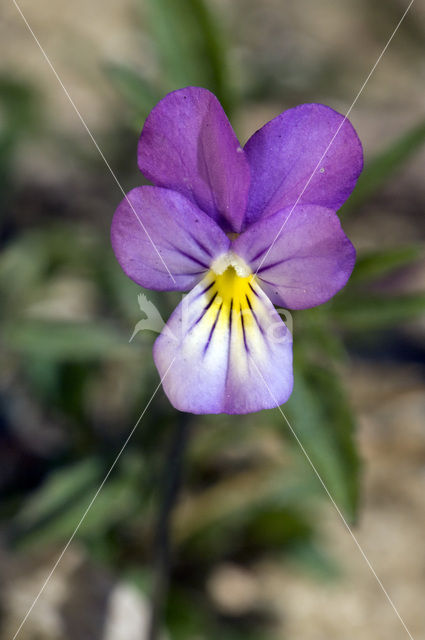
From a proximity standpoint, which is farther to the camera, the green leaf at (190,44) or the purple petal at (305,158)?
the green leaf at (190,44)

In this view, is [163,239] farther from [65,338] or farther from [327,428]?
[65,338]

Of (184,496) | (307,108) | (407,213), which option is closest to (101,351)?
(184,496)

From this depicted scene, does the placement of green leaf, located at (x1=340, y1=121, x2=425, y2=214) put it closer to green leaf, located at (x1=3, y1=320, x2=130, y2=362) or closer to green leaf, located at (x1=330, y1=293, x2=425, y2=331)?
green leaf, located at (x1=330, y1=293, x2=425, y2=331)

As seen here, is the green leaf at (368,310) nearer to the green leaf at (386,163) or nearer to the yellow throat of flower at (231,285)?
the green leaf at (386,163)

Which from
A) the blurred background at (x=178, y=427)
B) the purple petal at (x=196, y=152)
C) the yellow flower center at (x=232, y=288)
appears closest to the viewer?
the purple petal at (x=196, y=152)

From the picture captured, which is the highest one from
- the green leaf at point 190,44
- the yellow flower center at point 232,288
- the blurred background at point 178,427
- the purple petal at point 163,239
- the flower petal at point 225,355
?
the green leaf at point 190,44

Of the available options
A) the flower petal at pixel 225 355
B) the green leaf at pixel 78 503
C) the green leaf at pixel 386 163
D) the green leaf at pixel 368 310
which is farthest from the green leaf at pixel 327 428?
the green leaf at pixel 78 503

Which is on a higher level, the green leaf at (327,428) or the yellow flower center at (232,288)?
the yellow flower center at (232,288)

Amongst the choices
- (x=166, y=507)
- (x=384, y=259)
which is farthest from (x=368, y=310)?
(x=166, y=507)
